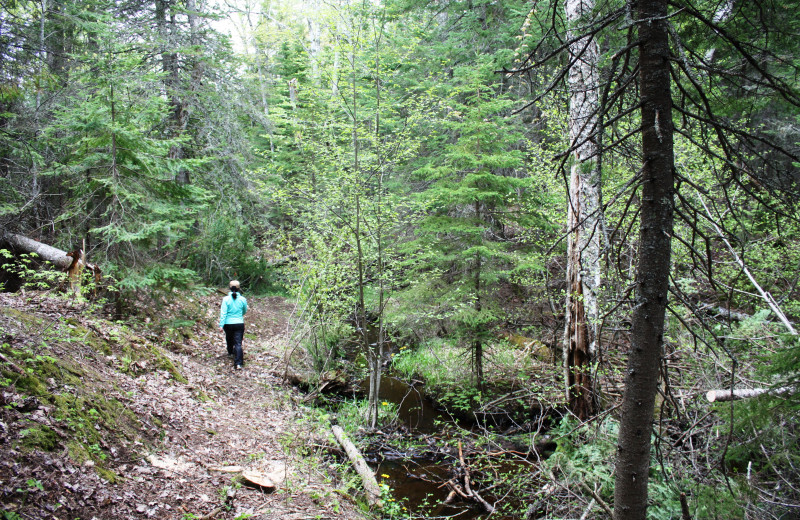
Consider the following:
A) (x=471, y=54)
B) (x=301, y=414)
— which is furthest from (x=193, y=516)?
(x=471, y=54)

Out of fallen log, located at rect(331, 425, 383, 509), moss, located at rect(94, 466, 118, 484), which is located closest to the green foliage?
moss, located at rect(94, 466, 118, 484)

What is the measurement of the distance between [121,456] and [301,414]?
11.9 ft

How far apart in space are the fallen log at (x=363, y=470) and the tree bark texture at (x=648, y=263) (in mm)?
3698

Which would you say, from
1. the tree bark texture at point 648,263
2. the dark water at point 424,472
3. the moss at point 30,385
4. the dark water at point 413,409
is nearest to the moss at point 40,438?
the moss at point 30,385

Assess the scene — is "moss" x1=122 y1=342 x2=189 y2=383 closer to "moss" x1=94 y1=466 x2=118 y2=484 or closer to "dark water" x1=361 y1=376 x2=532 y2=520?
"moss" x1=94 y1=466 x2=118 y2=484

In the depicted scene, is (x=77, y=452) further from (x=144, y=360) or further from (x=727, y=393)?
(x=727, y=393)

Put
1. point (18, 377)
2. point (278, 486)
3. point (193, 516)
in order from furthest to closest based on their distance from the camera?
point (278, 486) → point (18, 377) → point (193, 516)

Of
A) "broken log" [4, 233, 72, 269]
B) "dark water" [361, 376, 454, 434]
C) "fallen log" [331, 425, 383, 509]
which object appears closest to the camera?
"fallen log" [331, 425, 383, 509]

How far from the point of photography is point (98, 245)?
7922 mm

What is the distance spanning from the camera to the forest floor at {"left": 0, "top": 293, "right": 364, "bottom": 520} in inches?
128

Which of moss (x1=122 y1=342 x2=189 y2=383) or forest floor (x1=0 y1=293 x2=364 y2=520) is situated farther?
moss (x1=122 y1=342 x2=189 y2=383)

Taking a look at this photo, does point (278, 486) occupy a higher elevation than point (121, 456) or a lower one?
lower

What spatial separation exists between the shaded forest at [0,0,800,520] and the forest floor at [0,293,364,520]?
630mm

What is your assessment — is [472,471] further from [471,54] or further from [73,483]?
[471,54]
